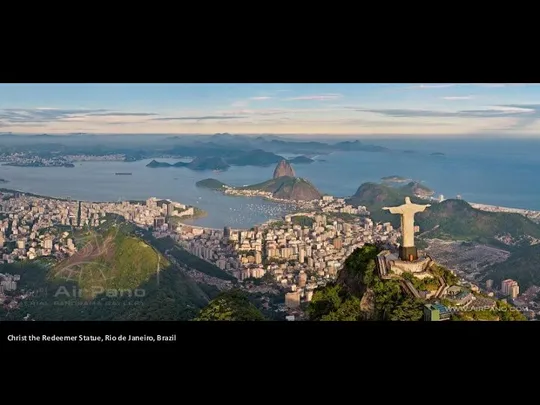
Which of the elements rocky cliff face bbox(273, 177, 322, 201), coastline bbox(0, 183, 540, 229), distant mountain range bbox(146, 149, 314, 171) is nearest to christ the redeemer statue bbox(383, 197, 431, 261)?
coastline bbox(0, 183, 540, 229)

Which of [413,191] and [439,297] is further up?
[413,191]

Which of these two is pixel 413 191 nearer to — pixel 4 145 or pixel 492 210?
pixel 492 210

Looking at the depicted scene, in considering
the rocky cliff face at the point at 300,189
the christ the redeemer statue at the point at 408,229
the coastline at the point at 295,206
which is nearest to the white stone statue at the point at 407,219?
the christ the redeemer statue at the point at 408,229

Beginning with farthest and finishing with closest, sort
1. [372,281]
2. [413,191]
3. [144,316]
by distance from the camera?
[413,191]
[372,281]
[144,316]

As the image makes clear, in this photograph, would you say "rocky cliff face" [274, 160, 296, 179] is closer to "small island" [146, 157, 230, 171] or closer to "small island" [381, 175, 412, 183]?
"small island" [146, 157, 230, 171]

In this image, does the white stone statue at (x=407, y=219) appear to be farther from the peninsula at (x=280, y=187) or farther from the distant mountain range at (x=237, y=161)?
the distant mountain range at (x=237, y=161)

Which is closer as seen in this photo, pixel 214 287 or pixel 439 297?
pixel 439 297
